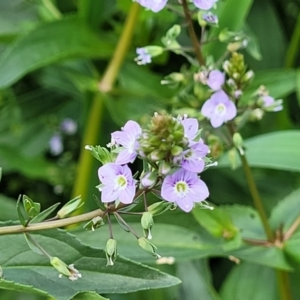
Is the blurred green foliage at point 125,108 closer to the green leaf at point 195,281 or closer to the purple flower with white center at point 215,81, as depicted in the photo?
the green leaf at point 195,281

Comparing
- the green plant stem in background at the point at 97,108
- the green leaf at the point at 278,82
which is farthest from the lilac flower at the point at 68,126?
the green leaf at the point at 278,82

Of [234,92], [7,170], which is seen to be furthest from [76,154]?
[234,92]

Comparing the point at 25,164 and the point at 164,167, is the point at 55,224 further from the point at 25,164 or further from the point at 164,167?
the point at 25,164

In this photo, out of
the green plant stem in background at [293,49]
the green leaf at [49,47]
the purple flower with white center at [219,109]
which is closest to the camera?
the purple flower with white center at [219,109]

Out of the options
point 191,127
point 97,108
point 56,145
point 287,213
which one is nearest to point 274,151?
point 287,213

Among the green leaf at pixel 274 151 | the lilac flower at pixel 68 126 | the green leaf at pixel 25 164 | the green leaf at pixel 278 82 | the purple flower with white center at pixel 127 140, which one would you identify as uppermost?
the lilac flower at pixel 68 126
